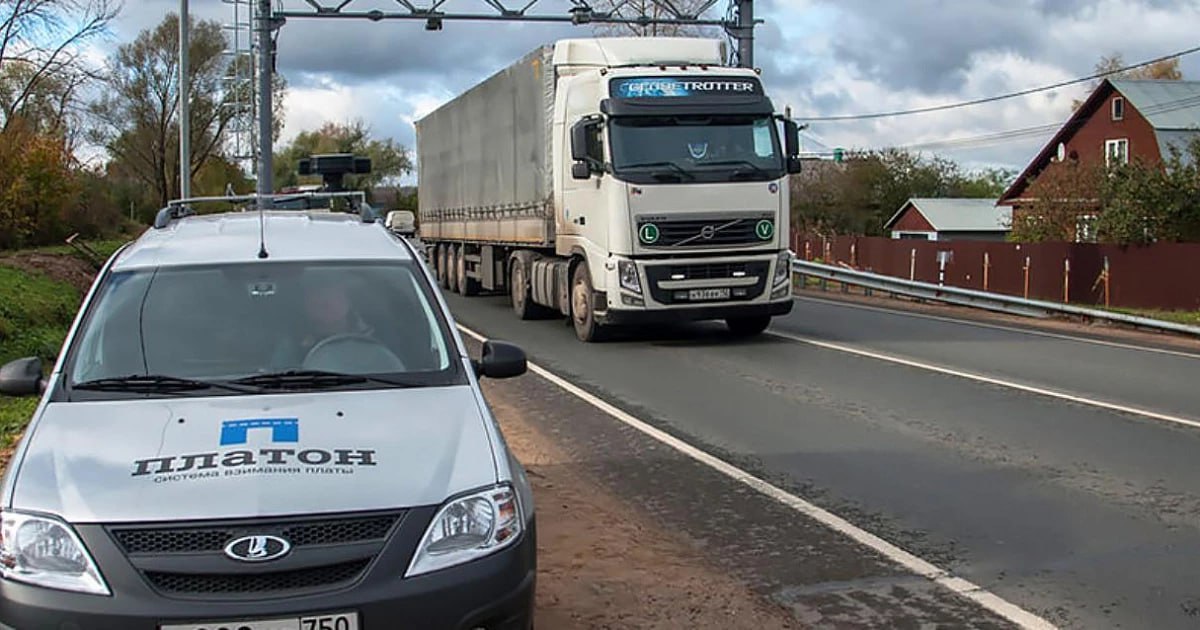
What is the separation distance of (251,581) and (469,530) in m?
0.71

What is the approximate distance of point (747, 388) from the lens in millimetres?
12250

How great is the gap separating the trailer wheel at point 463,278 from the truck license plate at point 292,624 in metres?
21.8

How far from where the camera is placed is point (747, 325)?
17312 mm

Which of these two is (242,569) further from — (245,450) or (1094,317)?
(1094,317)

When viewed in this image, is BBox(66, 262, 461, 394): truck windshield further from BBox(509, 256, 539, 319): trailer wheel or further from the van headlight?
BBox(509, 256, 539, 319): trailer wheel

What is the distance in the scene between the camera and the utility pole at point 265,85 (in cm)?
2623

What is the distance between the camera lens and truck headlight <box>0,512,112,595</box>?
3672mm

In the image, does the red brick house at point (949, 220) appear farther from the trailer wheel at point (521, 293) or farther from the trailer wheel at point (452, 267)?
the trailer wheel at point (521, 293)

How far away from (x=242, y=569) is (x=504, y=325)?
15.9 metres

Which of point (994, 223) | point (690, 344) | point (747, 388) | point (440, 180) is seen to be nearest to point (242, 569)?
point (747, 388)

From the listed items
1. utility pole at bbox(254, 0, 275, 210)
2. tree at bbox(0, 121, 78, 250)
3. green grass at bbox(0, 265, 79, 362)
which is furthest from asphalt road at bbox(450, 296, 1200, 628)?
tree at bbox(0, 121, 78, 250)

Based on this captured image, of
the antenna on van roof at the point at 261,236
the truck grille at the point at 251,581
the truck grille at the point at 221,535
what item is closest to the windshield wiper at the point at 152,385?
the antenna on van roof at the point at 261,236

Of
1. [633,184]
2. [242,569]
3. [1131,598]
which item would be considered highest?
[633,184]

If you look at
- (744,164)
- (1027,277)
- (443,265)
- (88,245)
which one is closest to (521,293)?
→ (744,164)
